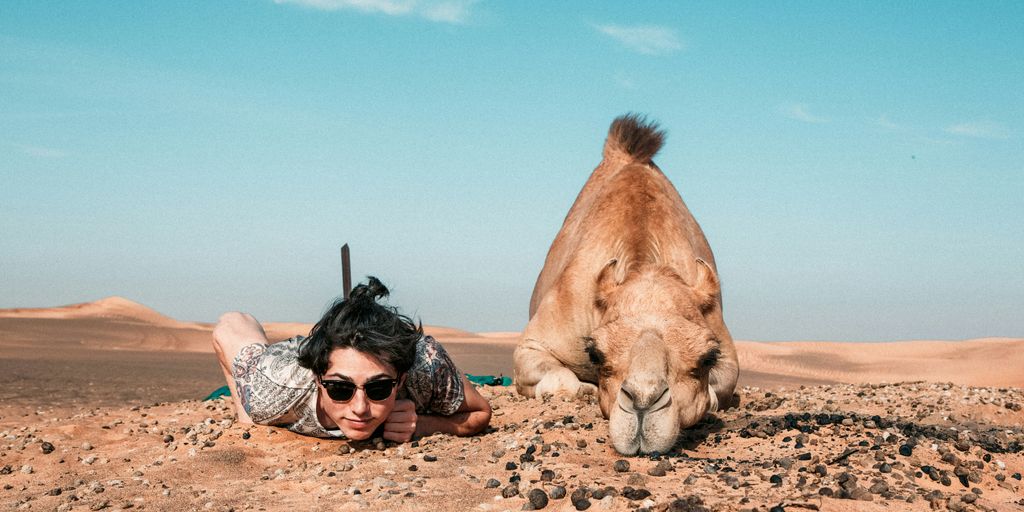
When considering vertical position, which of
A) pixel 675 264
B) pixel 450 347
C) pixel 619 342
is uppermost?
pixel 675 264

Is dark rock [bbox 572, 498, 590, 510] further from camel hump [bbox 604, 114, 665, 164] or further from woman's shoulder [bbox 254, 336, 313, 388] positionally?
camel hump [bbox 604, 114, 665, 164]

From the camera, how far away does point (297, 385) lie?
6.84m

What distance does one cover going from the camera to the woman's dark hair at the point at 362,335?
Answer: 20.7 ft

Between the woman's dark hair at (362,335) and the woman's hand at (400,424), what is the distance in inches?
17.8

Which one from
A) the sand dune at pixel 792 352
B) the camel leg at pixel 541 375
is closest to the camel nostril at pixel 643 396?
the camel leg at pixel 541 375

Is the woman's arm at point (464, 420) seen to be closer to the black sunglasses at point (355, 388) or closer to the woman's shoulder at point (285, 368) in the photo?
the black sunglasses at point (355, 388)

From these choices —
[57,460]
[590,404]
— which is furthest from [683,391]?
[57,460]

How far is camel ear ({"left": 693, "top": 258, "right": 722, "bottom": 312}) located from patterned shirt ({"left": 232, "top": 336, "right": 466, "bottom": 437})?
211 cm

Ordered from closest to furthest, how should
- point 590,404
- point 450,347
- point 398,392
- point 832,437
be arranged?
point 832,437, point 398,392, point 590,404, point 450,347

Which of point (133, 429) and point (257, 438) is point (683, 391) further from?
point (133, 429)

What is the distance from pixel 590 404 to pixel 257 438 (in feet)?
10.00

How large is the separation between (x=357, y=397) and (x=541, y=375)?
137 inches

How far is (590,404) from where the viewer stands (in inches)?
339

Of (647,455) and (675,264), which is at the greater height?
(675,264)
